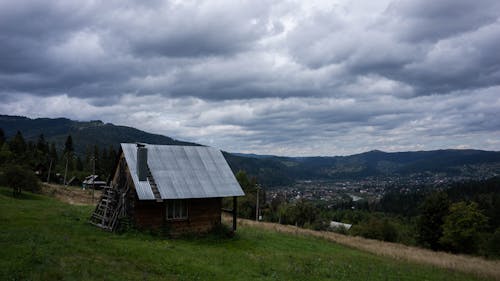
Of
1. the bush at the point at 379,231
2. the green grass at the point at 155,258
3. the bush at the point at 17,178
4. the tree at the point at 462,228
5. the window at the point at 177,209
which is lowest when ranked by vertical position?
the bush at the point at 379,231

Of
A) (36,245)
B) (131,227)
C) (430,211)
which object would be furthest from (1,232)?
(430,211)

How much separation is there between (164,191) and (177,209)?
2.12m

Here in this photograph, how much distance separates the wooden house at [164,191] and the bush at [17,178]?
74.4 feet

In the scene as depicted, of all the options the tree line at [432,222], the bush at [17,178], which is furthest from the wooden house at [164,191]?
the tree line at [432,222]

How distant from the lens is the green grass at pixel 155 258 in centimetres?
1317

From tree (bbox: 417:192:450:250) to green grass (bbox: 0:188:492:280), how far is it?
37.2m

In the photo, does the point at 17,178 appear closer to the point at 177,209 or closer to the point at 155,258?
the point at 177,209

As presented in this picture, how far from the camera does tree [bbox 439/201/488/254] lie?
54.2 meters

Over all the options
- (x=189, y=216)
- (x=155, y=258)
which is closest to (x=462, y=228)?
(x=189, y=216)

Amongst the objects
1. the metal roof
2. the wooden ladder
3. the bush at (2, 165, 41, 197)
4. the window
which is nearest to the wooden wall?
the window

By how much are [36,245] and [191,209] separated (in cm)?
1165

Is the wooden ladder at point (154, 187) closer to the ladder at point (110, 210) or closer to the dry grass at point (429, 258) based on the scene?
the ladder at point (110, 210)

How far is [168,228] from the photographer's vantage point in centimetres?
2464

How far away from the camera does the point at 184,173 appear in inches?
1057
